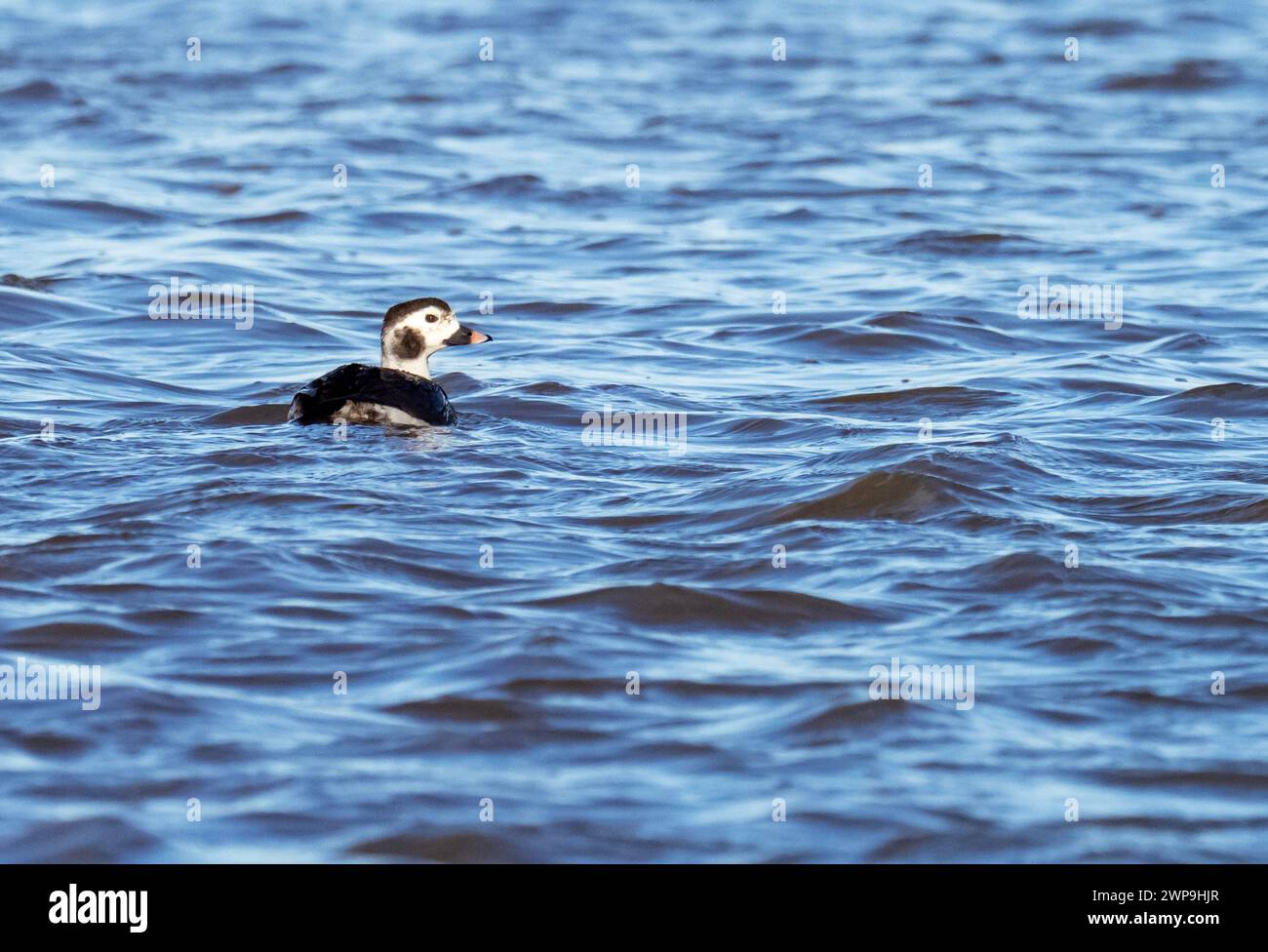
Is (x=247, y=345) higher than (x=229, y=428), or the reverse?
(x=247, y=345)

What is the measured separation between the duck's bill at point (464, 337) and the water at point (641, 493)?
51cm

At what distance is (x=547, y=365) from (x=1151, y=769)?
716 centimetres

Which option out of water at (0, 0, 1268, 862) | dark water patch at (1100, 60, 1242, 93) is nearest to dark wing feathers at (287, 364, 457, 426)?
water at (0, 0, 1268, 862)

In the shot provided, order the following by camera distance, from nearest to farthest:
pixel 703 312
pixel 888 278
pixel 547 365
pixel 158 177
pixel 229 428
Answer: pixel 229 428
pixel 547 365
pixel 703 312
pixel 888 278
pixel 158 177

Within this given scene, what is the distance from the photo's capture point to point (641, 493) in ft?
31.2

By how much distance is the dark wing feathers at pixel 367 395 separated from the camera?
10297 mm

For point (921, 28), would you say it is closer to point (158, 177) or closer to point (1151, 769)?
point (158, 177)

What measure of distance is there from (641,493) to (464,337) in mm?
2296

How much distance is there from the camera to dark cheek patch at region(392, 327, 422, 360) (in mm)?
11195

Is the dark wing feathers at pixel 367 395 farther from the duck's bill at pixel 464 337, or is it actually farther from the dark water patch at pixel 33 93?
the dark water patch at pixel 33 93

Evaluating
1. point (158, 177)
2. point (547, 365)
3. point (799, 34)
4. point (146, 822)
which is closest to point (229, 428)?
point (547, 365)

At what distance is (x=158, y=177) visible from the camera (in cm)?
1909

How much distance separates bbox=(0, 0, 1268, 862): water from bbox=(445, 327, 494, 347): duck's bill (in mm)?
513
